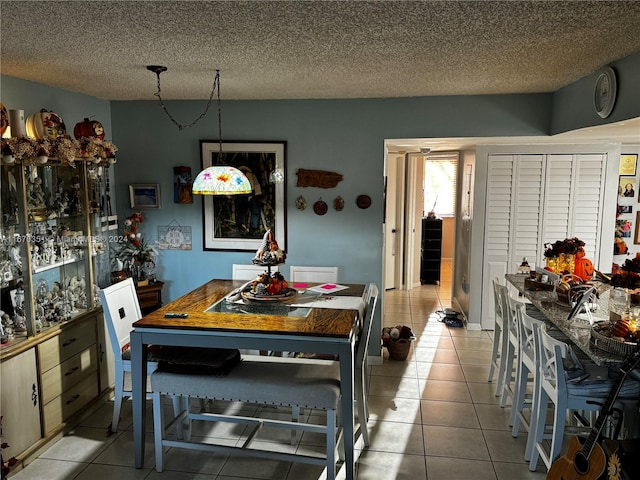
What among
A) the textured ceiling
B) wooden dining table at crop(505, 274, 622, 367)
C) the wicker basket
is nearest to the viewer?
the textured ceiling

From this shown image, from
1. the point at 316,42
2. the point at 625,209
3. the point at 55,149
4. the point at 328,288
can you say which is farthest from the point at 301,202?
the point at 625,209

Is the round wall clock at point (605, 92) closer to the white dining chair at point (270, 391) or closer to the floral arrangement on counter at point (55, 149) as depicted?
the white dining chair at point (270, 391)

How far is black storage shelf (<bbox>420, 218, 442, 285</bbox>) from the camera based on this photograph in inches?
317

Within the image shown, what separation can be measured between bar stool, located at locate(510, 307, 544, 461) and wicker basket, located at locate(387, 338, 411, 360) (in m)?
1.29

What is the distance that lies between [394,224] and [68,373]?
4901 millimetres

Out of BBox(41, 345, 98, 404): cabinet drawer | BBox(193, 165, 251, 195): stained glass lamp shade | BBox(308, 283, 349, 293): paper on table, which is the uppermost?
BBox(193, 165, 251, 195): stained glass lamp shade

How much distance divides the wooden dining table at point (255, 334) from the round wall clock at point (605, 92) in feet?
6.35

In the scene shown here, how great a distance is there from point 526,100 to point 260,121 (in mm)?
2272

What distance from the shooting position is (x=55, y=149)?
322cm

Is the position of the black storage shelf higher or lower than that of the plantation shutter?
lower

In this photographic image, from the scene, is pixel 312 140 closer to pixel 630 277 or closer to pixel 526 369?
pixel 526 369

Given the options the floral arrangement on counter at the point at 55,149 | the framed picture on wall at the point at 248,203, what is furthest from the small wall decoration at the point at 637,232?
the floral arrangement on counter at the point at 55,149

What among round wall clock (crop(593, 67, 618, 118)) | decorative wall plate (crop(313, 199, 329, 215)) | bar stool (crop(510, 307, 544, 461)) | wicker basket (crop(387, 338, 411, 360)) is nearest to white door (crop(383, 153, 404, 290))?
wicker basket (crop(387, 338, 411, 360))

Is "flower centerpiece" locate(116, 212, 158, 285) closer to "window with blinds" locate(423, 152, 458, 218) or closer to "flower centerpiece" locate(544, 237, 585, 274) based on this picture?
"flower centerpiece" locate(544, 237, 585, 274)
